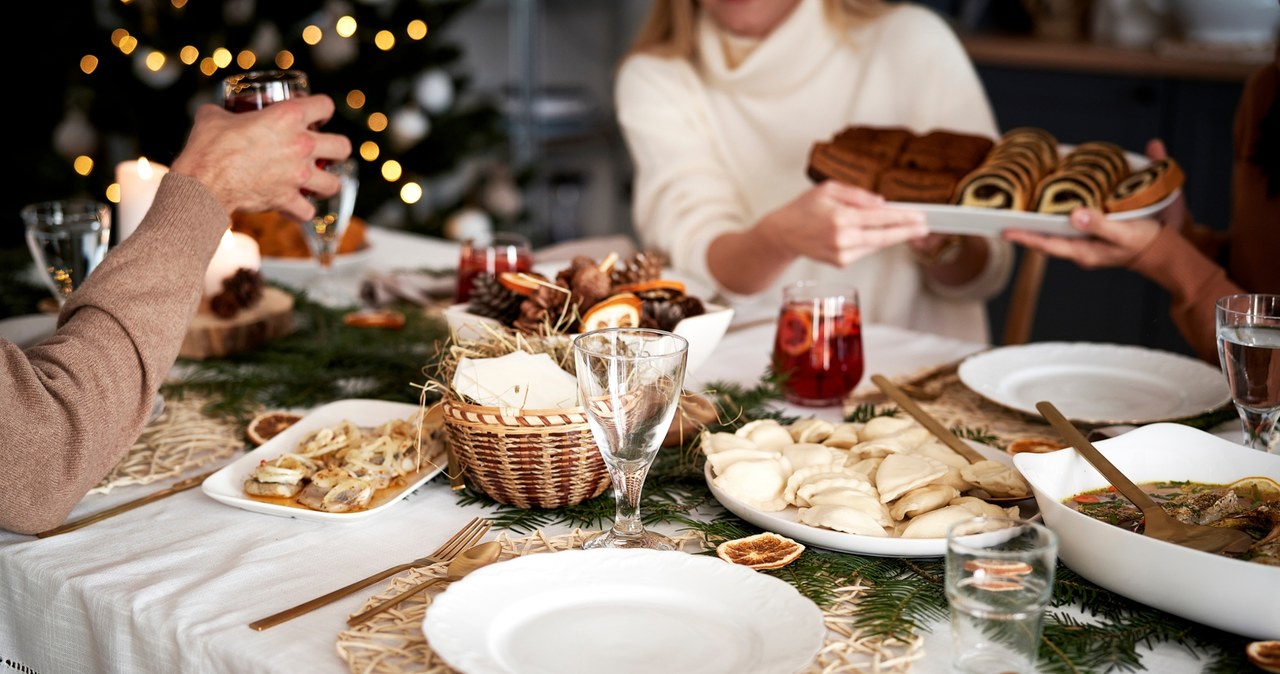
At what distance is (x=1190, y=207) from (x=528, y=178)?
6.90 feet

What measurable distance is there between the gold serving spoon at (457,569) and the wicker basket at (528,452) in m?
0.08

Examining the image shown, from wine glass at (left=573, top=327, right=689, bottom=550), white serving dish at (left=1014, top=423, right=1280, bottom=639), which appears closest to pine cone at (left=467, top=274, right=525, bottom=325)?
wine glass at (left=573, top=327, right=689, bottom=550)

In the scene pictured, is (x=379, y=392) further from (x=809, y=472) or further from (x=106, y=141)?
(x=106, y=141)

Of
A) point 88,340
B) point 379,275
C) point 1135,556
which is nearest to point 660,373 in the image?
point 1135,556

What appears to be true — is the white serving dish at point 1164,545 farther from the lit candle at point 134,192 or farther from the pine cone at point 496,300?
the lit candle at point 134,192

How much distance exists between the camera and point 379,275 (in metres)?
1.84

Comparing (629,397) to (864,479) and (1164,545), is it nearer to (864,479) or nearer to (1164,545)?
(864,479)

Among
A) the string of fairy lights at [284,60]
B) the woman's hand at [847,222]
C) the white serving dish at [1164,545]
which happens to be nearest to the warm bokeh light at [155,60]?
the string of fairy lights at [284,60]

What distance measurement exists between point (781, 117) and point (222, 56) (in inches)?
70.9

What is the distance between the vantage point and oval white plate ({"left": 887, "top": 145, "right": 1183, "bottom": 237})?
5.12 feet

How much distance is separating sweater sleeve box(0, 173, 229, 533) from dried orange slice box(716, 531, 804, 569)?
510 millimetres

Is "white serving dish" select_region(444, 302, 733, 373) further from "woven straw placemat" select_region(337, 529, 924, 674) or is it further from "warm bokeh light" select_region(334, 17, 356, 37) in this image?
"warm bokeh light" select_region(334, 17, 356, 37)

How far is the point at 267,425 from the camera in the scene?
1188 millimetres

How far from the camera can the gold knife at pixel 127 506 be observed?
3.16 ft
